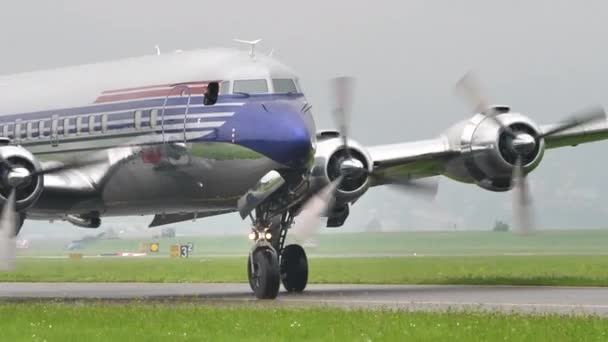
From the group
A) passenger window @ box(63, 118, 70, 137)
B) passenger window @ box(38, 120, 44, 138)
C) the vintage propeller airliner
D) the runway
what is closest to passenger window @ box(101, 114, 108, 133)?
the vintage propeller airliner

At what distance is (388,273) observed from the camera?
4075 cm

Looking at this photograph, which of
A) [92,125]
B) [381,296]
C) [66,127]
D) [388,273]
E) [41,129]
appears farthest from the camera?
[388,273]

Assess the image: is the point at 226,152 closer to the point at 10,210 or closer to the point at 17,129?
the point at 10,210

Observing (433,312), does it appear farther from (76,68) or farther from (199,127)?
(76,68)

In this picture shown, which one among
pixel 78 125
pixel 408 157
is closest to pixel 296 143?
pixel 408 157

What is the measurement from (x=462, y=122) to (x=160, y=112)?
6.63 meters

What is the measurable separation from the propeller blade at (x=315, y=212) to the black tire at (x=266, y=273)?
76 cm

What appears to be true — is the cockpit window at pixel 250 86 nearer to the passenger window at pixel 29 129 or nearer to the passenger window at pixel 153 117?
the passenger window at pixel 153 117

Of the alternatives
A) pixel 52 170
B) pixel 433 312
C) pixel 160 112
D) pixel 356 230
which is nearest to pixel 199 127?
pixel 160 112

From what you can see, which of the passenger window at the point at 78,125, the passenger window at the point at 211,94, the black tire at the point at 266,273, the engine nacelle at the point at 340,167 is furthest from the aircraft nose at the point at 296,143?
the passenger window at the point at 78,125

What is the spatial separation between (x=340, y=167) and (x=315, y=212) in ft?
3.48

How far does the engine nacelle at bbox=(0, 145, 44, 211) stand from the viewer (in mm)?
25375

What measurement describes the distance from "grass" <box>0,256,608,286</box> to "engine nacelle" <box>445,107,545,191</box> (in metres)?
4.41

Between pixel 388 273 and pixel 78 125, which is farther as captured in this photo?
pixel 388 273
